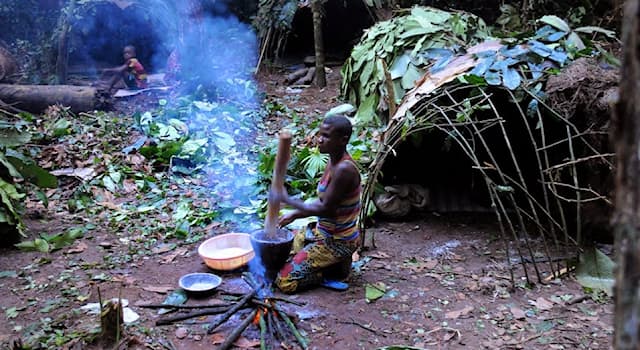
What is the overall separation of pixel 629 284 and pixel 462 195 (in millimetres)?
4896

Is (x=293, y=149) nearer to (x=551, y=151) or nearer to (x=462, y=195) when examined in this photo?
(x=462, y=195)

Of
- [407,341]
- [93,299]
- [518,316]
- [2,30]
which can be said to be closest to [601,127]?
[518,316]

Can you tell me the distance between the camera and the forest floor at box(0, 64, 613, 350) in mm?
3406

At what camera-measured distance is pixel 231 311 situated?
357 cm

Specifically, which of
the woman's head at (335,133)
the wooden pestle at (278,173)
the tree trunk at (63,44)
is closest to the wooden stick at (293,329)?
the wooden pestle at (278,173)

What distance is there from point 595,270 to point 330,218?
1.82 m

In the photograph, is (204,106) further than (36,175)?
Yes

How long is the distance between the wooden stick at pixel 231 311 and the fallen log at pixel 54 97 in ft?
22.7

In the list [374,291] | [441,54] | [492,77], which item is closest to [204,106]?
[441,54]

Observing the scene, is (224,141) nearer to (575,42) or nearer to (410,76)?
(410,76)

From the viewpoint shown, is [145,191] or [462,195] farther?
[145,191]

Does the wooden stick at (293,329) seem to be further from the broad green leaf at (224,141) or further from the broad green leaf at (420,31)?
the broad green leaf at (420,31)

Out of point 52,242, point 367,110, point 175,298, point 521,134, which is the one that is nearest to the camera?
point 175,298

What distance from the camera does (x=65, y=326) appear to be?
349 centimetres
